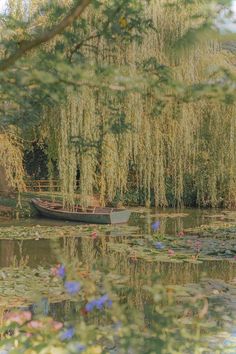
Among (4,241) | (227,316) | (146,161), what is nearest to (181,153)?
(146,161)

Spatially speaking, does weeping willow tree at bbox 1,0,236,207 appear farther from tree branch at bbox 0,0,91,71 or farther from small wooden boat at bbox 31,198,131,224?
tree branch at bbox 0,0,91,71

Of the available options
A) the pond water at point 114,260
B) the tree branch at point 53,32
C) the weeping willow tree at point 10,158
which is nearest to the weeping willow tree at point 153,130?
the pond water at point 114,260

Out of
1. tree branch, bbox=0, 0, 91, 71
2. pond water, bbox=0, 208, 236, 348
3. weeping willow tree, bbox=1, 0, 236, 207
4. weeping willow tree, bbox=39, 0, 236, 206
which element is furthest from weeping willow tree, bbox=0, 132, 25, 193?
tree branch, bbox=0, 0, 91, 71

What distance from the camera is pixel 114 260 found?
843 cm

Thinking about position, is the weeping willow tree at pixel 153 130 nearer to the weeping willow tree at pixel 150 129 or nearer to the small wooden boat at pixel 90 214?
the weeping willow tree at pixel 150 129

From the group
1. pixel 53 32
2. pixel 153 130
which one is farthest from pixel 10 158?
pixel 53 32

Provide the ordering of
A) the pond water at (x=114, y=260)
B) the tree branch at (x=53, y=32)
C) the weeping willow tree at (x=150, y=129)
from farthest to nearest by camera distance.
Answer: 1. the weeping willow tree at (x=150, y=129)
2. the pond water at (x=114, y=260)
3. the tree branch at (x=53, y=32)

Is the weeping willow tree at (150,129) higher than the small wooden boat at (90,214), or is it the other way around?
the weeping willow tree at (150,129)

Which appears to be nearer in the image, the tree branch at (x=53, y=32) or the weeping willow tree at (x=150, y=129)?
Result: the tree branch at (x=53, y=32)

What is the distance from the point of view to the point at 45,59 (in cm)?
188

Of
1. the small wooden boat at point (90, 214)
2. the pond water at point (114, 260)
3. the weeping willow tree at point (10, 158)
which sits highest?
the weeping willow tree at point (10, 158)

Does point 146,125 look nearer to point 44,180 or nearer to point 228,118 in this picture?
point 228,118

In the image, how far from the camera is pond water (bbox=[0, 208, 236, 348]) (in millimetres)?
5848

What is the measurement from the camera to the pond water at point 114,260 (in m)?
5.85
